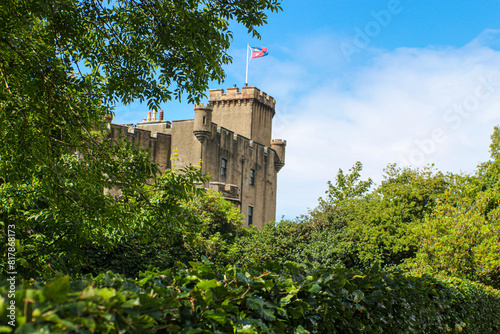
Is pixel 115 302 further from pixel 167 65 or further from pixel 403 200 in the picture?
pixel 403 200

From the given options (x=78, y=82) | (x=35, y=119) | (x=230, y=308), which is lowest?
(x=230, y=308)

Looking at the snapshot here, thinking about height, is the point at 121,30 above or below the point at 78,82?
above

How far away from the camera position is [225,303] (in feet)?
8.89

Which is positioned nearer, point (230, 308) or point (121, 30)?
point (230, 308)

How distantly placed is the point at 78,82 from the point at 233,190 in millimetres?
29268

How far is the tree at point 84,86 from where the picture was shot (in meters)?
6.57

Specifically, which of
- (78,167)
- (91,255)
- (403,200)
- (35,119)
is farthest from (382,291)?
(403,200)

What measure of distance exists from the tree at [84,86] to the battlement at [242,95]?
3917 cm

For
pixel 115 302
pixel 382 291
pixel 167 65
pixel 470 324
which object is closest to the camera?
pixel 115 302

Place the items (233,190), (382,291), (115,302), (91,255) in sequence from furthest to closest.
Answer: (233,190), (91,255), (382,291), (115,302)

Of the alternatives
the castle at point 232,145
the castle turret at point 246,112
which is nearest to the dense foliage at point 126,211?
the castle at point 232,145

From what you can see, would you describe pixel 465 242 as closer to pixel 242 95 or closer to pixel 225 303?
pixel 225 303

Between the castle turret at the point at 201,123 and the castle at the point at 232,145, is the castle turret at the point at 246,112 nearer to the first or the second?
the castle at the point at 232,145

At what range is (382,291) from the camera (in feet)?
17.3
